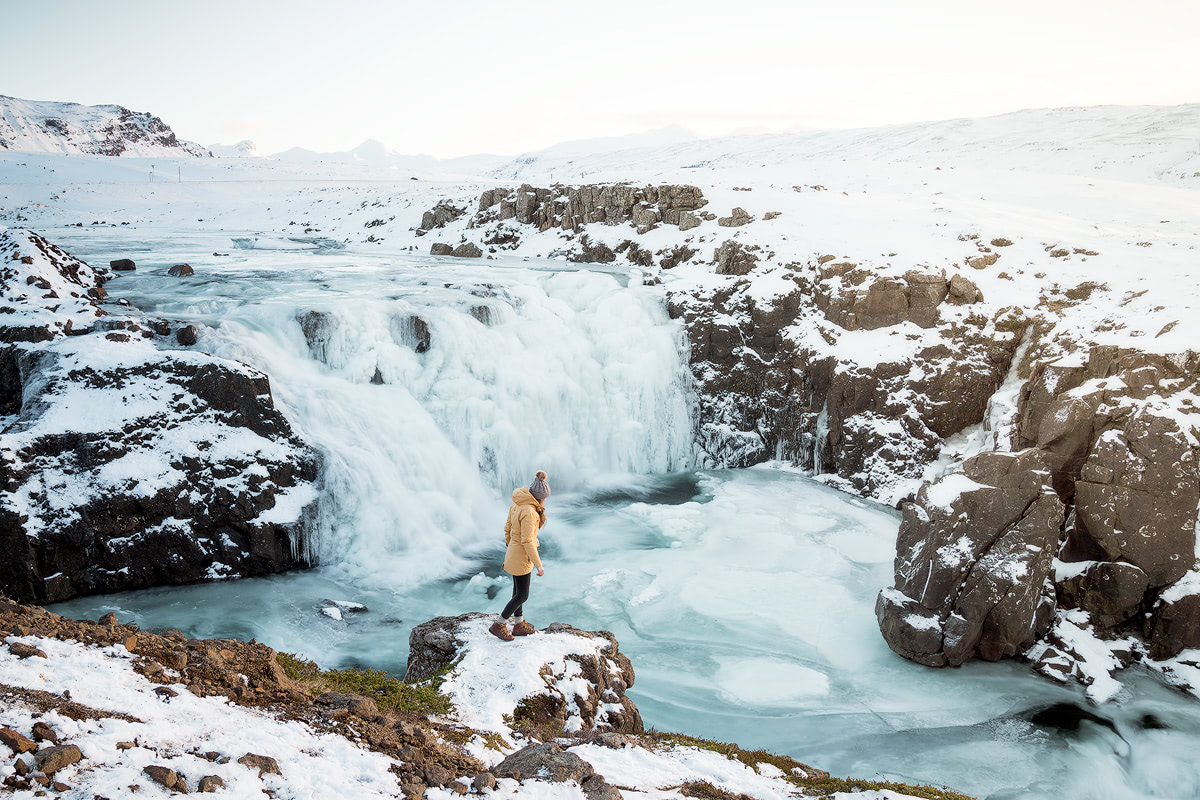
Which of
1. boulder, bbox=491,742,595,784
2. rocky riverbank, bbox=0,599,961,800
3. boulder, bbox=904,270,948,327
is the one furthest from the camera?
boulder, bbox=904,270,948,327

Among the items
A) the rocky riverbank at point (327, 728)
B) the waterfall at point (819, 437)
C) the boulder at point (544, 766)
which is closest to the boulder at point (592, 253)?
the waterfall at point (819, 437)

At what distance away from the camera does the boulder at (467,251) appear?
35.4 metres

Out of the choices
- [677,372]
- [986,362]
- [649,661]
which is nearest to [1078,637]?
[649,661]

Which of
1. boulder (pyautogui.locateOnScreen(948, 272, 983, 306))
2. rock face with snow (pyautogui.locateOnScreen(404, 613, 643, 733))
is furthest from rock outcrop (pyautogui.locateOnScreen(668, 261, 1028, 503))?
rock face with snow (pyautogui.locateOnScreen(404, 613, 643, 733))

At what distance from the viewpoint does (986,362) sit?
61.0 feet

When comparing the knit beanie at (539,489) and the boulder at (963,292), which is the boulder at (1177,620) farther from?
the knit beanie at (539,489)

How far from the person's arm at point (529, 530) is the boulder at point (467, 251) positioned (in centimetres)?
2881

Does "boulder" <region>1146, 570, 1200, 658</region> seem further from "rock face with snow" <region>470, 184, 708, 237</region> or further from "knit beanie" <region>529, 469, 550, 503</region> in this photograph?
"rock face with snow" <region>470, 184, 708, 237</region>

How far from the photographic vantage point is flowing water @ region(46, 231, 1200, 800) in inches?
400

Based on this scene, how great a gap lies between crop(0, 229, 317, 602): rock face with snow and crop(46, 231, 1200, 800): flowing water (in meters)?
0.58

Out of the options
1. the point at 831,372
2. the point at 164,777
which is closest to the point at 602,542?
the point at 831,372

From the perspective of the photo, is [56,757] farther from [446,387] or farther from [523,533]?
[446,387]

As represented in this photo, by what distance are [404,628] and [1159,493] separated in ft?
42.8

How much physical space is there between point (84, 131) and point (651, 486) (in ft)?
451
